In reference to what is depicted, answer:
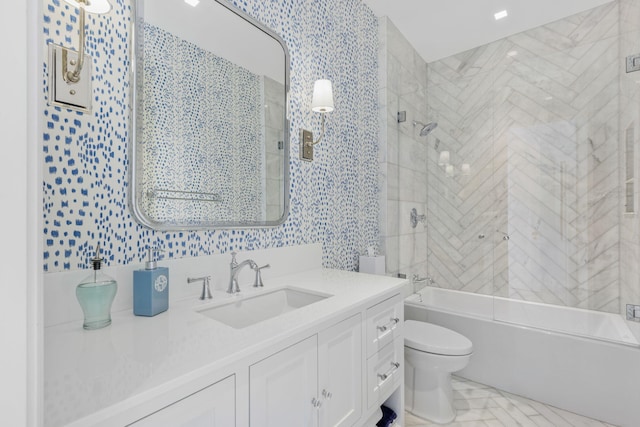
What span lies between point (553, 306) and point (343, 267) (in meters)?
1.84

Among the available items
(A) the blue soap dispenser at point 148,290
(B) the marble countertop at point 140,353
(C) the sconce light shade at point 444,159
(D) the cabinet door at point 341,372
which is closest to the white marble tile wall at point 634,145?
(C) the sconce light shade at point 444,159

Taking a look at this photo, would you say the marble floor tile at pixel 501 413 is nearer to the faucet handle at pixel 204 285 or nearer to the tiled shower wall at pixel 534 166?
the tiled shower wall at pixel 534 166

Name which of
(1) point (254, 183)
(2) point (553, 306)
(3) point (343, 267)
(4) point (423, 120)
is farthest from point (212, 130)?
(2) point (553, 306)

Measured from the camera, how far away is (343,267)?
1986mm

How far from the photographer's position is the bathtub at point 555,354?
1.78 meters

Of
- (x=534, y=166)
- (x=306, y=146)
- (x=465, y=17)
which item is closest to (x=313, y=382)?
(x=306, y=146)

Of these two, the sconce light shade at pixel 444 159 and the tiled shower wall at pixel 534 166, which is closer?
the tiled shower wall at pixel 534 166

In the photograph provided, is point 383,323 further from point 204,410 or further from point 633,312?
point 633,312

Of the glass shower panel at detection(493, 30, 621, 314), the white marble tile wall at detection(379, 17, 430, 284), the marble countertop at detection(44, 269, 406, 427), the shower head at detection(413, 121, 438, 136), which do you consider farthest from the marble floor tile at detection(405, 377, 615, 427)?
the shower head at detection(413, 121, 438, 136)

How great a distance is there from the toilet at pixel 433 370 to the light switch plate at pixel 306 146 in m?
1.26

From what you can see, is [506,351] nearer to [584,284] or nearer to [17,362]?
[584,284]

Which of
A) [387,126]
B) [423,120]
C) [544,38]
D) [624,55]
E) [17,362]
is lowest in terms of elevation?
[17,362]

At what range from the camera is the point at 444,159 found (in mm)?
3025

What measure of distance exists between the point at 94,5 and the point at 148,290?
0.84 meters
